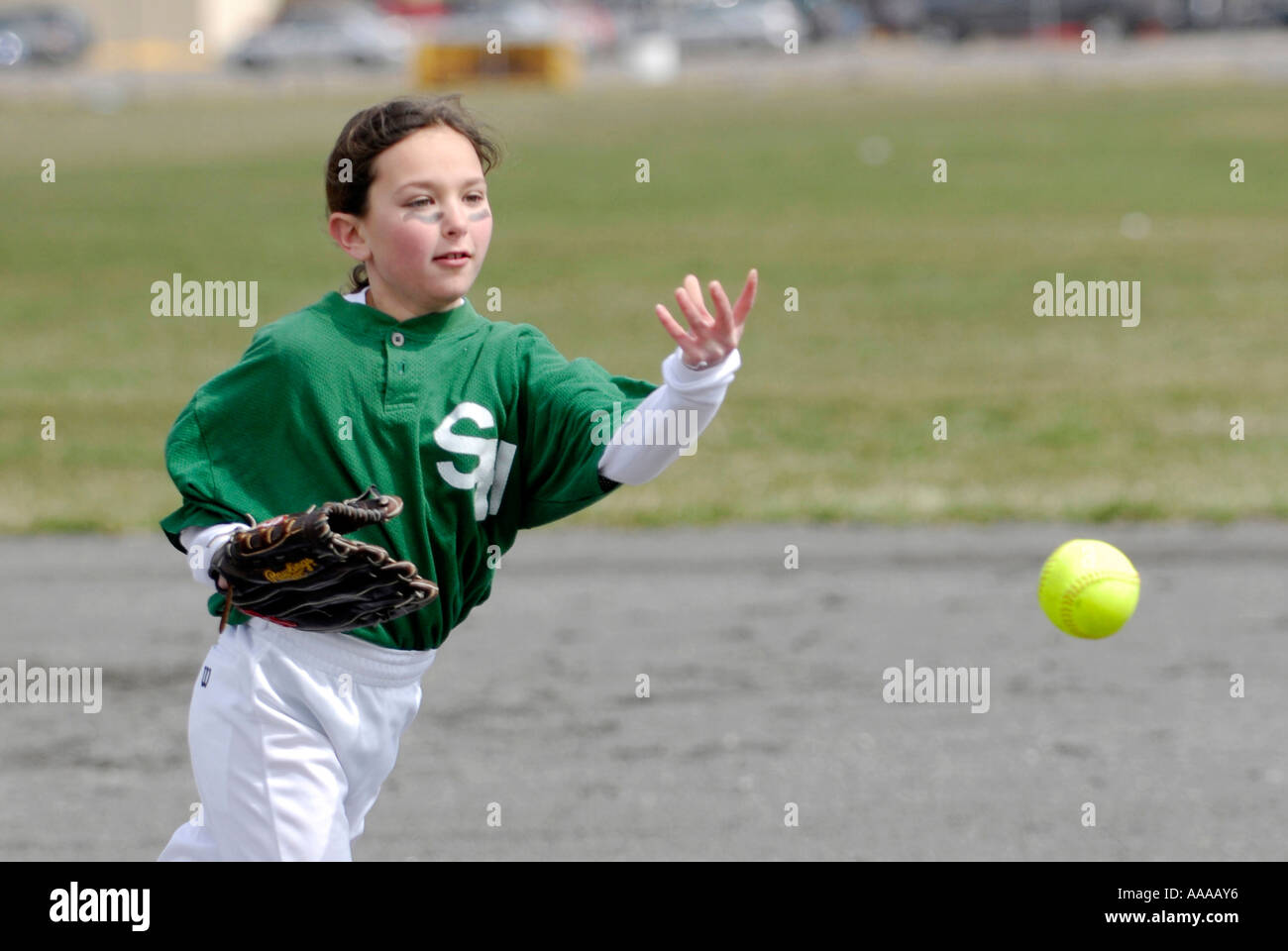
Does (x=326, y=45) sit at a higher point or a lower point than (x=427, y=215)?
higher

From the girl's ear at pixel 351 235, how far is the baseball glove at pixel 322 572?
49 cm

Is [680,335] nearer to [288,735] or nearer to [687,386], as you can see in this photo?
[687,386]

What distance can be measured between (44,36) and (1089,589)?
180 ft

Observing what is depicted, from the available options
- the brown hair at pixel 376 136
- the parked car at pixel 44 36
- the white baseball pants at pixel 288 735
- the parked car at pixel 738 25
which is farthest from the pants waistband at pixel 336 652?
the parked car at pixel 44 36

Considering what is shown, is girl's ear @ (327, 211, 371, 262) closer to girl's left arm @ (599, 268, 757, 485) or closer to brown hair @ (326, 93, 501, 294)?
brown hair @ (326, 93, 501, 294)

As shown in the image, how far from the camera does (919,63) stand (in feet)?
123

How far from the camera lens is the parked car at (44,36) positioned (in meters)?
52.9

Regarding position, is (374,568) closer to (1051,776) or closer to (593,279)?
(1051,776)

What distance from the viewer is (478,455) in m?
3.45

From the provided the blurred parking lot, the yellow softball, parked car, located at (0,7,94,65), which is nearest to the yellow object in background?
the blurred parking lot

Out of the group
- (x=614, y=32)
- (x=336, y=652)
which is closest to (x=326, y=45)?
(x=614, y=32)

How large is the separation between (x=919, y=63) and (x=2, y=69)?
87.0ft

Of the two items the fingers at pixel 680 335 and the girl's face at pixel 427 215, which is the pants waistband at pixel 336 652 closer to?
the girl's face at pixel 427 215

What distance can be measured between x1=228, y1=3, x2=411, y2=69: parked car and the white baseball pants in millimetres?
44592
